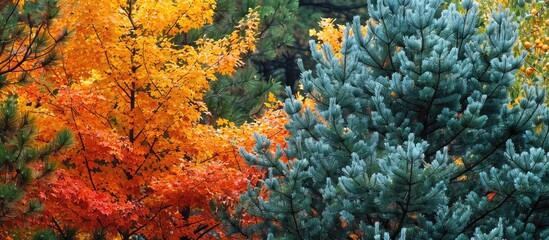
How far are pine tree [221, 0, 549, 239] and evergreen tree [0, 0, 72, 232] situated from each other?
182 cm

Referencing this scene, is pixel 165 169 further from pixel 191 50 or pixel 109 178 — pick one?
pixel 191 50

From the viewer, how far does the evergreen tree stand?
8086 millimetres

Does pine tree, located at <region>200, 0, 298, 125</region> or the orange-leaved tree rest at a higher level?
pine tree, located at <region>200, 0, 298, 125</region>

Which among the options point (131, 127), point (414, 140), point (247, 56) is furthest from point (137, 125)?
point (247, 56)

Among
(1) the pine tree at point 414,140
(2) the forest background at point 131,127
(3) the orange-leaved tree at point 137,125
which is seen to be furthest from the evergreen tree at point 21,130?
(1) the pine tree at point 414,140

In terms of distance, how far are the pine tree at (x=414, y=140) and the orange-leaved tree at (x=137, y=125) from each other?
7.54 ft

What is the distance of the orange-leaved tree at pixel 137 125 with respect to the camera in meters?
10.3

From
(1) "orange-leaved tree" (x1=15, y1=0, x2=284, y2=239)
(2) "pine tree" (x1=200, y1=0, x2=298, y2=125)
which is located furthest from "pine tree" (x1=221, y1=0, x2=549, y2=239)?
(2) "pine tree" (x1=200, y1=0, x2=298, y2=125)

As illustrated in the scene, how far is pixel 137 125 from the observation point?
11.2 m

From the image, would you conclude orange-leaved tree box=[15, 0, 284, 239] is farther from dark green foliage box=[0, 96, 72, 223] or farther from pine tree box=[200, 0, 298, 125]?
pine tree box=[200, 0, 298, 125]

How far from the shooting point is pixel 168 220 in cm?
1128

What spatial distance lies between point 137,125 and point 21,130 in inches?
122

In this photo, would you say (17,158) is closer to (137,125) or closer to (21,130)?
(21,130)

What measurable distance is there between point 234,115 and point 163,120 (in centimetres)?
604
